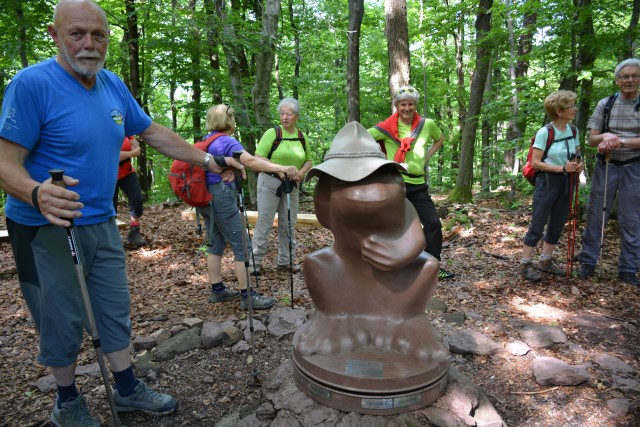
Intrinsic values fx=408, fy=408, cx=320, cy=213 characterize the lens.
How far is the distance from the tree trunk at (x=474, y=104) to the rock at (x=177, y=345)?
7.17 metres

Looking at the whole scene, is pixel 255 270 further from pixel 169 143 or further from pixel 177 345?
pixel 169 143

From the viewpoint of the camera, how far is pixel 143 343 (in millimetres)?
3691

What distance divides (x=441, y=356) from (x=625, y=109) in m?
3.87

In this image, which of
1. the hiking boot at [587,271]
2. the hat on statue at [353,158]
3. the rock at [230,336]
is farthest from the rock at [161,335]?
the hiking boot at [587,271]

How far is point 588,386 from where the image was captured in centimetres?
299

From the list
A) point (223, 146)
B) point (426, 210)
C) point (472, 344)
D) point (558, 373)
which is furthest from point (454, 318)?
point (223, 146)

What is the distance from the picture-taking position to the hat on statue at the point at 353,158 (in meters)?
2.36

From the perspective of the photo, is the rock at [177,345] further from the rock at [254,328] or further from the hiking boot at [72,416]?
the hiking boot at [72,416]

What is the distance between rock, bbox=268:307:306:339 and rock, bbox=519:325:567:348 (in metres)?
2.02

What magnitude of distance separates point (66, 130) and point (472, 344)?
335 cm

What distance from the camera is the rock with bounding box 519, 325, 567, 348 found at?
3.50m

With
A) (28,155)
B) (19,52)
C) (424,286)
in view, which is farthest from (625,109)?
(19,52)

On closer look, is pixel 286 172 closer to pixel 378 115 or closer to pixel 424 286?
pixel 424 286

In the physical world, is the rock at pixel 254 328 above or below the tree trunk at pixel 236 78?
below
